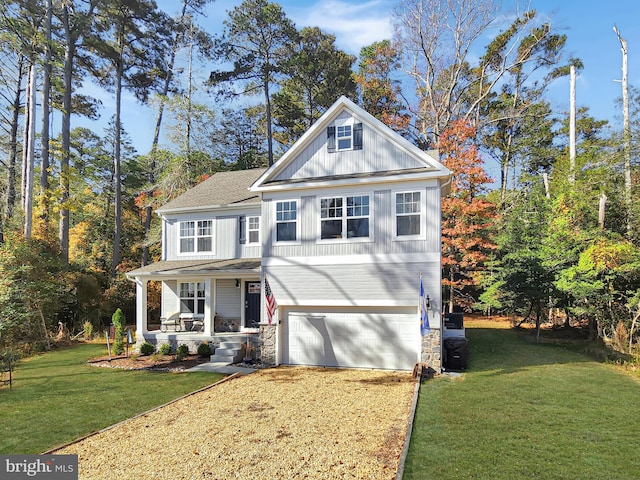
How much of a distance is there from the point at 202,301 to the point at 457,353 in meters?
10.8

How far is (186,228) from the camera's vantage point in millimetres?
18250

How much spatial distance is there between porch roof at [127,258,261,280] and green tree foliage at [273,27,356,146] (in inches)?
762

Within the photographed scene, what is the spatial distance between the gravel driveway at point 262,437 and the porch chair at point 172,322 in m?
7.21

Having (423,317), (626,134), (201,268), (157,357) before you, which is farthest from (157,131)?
(626,134)

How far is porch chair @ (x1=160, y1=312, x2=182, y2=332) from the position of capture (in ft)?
56.9

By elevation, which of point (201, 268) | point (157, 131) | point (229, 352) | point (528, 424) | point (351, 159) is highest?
point (157, 131)

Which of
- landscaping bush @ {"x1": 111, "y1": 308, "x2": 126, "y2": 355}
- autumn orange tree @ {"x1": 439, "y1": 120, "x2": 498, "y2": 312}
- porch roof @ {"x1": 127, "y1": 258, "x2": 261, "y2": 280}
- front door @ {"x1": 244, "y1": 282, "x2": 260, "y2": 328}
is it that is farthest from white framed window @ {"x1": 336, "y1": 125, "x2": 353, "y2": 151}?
landscaping bush @ {"x1": 111, "y1": 308, "x2": 126, "y2": 355}

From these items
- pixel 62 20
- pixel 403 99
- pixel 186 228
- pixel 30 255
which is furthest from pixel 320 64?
pixel 30 255

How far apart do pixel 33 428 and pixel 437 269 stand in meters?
10.4

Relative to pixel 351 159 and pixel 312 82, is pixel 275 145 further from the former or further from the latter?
pixel 351 159

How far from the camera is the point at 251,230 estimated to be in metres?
17.0

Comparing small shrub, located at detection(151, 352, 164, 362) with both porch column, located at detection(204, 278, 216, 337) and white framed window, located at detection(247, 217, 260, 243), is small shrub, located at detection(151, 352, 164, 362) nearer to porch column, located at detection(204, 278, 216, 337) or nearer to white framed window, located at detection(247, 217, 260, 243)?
porch column, located at detection(204, 278, 216, 337)

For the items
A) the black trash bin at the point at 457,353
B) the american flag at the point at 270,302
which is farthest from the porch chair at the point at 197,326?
the black trash bin at the point at 457,353

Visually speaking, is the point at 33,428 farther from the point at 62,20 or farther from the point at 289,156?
the point at 62,20
